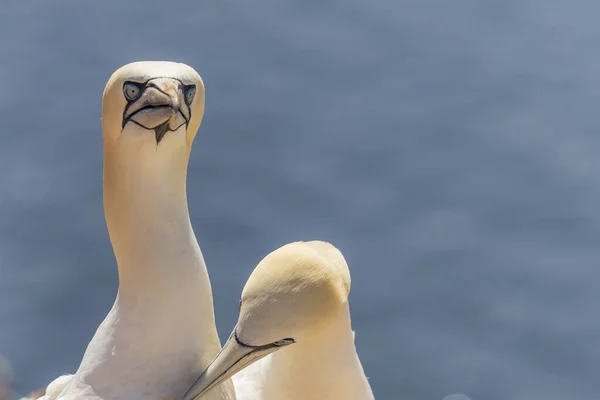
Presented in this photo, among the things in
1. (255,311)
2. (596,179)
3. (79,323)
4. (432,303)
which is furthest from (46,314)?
(596,179)

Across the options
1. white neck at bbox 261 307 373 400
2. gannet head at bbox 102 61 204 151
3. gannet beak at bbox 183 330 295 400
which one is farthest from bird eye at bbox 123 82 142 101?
white neck at bbox 261 307 373 400

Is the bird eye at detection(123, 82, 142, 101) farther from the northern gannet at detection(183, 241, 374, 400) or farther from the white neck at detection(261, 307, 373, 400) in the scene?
the white neck at detection(261, 307, 373, 400)

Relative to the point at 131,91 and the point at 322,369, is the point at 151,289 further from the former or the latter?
the point at 322,369

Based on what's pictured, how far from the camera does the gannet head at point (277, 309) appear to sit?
15.8ft

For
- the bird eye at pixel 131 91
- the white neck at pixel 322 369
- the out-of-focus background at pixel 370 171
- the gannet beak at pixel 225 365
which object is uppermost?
the out-of-focus background at pixel 370 171

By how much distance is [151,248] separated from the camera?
15.5ft

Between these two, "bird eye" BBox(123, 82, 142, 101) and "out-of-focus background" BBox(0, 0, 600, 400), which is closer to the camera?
"bird eye" BBox(123, 82, 142, 101)

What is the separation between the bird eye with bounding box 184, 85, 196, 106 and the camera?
4508mm

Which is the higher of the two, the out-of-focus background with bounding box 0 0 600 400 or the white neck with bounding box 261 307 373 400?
the out-of-focus background with bounding box 0 0 600 400

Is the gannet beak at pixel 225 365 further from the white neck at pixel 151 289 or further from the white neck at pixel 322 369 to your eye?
the white neck at pixel 322 369

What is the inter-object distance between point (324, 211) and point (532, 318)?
1419mm

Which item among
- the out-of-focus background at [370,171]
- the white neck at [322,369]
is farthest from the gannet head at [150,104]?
the out-of-focus background at [370,171]

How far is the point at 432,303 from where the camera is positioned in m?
7.41

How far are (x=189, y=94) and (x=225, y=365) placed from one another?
108 centimetres
